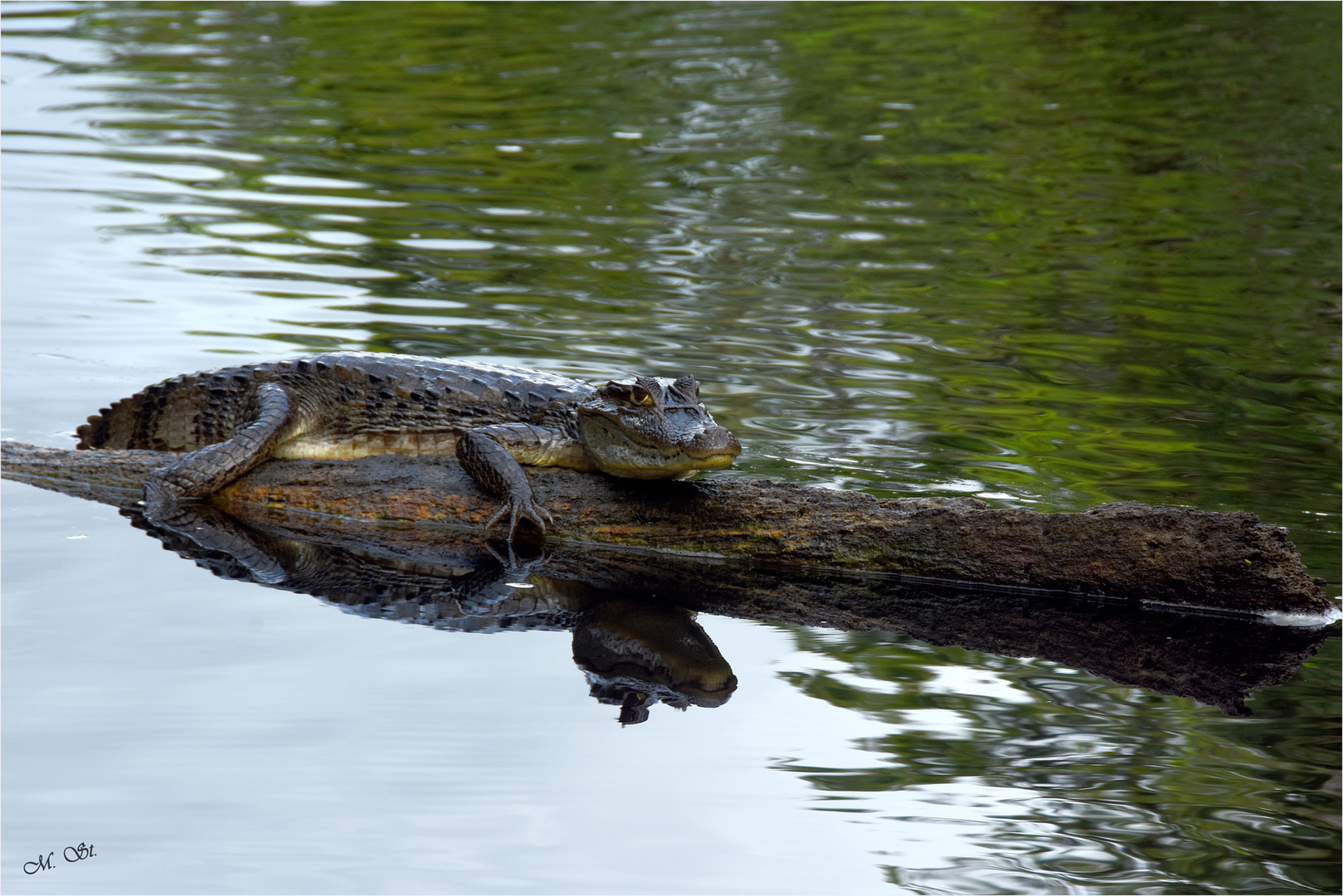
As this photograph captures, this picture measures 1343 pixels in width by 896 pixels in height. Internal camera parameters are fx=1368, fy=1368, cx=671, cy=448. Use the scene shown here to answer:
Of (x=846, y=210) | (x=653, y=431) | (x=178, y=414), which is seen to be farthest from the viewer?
(x=846, y=210)

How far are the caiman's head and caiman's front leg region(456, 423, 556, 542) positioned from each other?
0.92 ft

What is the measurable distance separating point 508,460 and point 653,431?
668 mm

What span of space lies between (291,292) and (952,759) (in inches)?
284

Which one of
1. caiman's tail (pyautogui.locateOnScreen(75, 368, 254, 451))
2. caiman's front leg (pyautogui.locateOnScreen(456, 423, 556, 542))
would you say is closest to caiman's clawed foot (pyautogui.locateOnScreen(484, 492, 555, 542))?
caiman's front leg (pyautogui.locateOnScreen(456, 423, 556, 542))

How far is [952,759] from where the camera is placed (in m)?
4.05

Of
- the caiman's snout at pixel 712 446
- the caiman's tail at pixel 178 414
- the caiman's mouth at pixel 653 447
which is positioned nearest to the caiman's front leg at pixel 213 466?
the caiman's tail at pixel 178 414

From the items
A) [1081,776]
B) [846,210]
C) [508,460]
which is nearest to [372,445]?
[508,460]

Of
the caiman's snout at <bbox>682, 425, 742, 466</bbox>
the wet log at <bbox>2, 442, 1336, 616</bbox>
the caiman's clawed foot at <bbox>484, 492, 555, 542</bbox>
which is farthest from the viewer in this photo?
the caiman's clawed foot at <bbox>484, 492, 555, 542</bbox>

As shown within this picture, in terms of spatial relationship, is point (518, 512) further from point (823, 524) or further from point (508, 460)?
point (823, 524)

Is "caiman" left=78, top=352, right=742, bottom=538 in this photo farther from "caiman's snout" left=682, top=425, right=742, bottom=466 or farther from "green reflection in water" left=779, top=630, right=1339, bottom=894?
"green reflection in water" left=779, top=630, right=1339, bottom=894

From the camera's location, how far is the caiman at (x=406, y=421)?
17.4 ft

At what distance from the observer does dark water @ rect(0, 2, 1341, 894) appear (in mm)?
3773

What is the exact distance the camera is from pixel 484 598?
5137 mm

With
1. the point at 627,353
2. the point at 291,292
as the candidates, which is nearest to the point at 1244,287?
the point at 627,353
